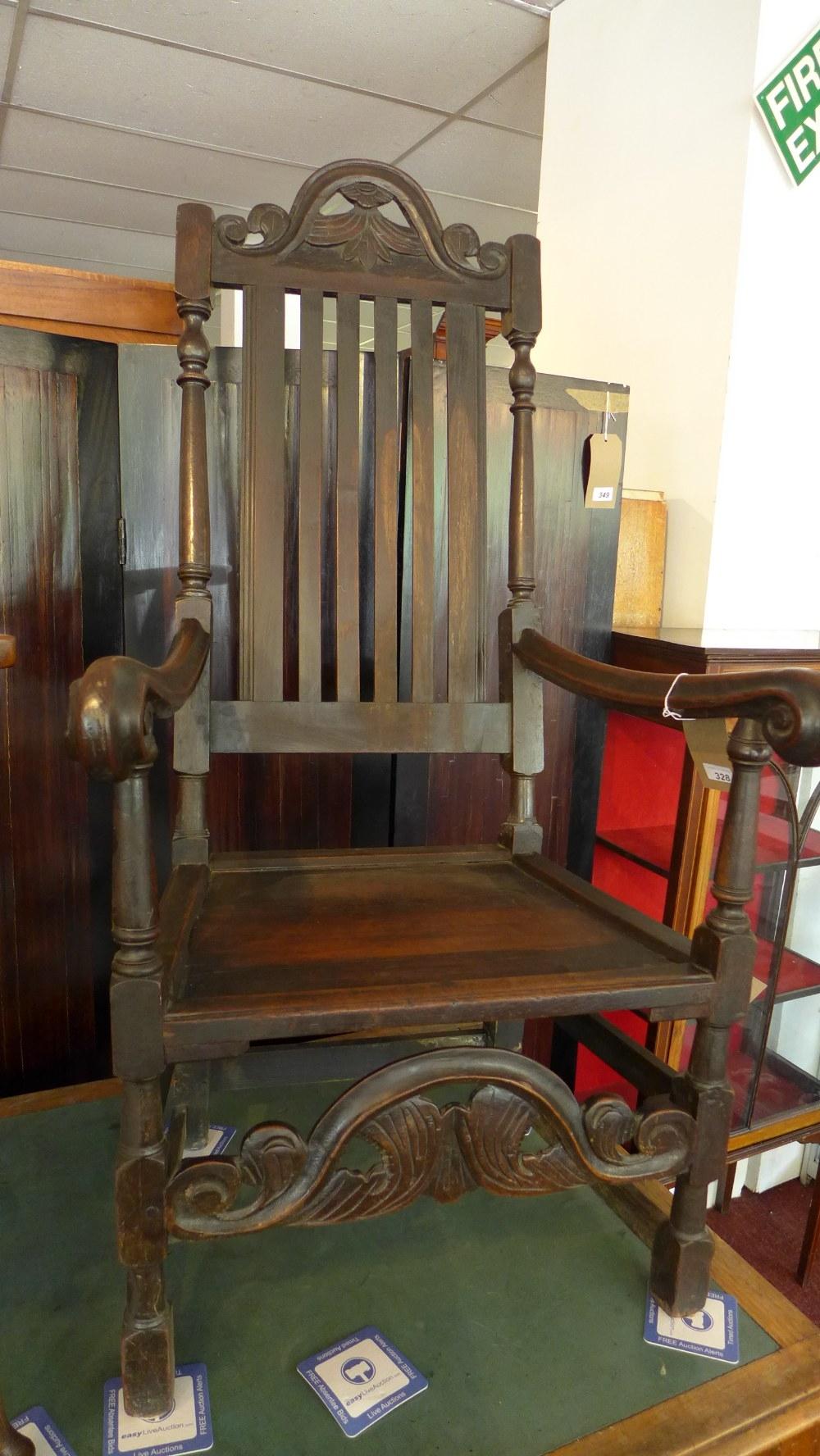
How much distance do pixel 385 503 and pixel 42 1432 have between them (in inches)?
34.8

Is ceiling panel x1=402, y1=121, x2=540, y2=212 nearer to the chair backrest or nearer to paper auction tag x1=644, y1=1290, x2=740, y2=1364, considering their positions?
the chair backrest

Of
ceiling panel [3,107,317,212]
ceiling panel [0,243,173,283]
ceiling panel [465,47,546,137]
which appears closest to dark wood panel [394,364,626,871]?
ceiling panel [465,47,546,137]

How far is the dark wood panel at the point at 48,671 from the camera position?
110cm

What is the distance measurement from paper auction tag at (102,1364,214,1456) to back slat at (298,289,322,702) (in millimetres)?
628

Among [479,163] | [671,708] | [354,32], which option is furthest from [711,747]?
[479,163]

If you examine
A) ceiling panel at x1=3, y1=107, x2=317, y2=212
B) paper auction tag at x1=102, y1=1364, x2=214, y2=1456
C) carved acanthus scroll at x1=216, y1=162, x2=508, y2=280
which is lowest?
paper auction tag at x1=102, y1=1364, x2=214, y2=1456

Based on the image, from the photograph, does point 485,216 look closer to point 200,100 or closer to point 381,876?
point 200,100

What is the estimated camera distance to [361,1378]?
2.39ft

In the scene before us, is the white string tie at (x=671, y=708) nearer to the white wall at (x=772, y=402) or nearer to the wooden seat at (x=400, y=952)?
the wooden seat at (x=400, y=952)

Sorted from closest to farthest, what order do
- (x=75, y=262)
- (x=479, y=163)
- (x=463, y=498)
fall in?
(x=463, y=498) → (x=479, y=163) → (x=75, y=262)

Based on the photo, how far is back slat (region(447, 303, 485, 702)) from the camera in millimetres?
1034

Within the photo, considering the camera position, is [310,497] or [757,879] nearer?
[310,497]

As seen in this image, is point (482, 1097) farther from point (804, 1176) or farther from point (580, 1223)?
point (804, 1176)

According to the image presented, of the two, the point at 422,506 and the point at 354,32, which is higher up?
the point at 354,32
